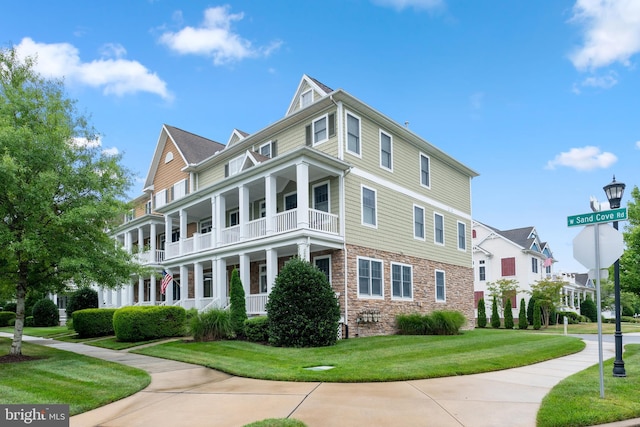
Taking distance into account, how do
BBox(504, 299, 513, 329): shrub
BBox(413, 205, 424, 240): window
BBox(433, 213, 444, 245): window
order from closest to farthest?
BBox(413, 205, 424, 240): window
BBox(433, 213, 444, 245): window
BBox(504, 299, 513, 329): shrub

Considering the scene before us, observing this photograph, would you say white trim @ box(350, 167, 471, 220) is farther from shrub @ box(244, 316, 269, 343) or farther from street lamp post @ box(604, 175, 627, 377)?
street lamp post @ box(604, 175, 627, 377)

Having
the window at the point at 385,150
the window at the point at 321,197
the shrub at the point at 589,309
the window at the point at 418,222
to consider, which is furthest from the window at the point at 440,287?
the shrub at the point at 589,309

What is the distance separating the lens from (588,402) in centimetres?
735

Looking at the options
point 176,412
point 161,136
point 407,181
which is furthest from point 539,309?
point 176,412

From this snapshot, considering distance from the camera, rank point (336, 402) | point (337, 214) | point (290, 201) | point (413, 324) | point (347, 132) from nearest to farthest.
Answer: point (336, 402), point (337, 214), point (347, 132), point (413, 324), point (290, 201)

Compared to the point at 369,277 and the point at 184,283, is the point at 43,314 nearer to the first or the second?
the point at 184,283

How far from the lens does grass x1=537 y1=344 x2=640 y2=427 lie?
652 cm

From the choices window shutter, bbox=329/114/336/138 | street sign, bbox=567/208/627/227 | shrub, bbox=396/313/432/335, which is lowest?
shrub, bbox=396/313/432/335

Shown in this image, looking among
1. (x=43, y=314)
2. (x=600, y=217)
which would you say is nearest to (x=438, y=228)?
(x=600, y=217)

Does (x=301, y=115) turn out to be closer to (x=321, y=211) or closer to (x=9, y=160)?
(x=321, y=211)

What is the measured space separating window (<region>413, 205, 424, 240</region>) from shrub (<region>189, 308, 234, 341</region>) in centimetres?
1059

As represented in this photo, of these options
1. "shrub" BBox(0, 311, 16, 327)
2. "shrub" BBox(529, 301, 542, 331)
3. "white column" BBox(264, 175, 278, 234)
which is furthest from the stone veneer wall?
"shrub" BBox(0, 311, 16, 327)

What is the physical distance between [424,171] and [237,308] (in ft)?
41.0

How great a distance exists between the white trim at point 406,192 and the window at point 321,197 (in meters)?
1.37
